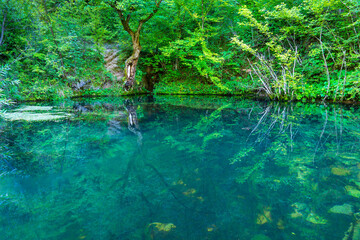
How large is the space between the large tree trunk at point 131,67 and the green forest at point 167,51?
65mm

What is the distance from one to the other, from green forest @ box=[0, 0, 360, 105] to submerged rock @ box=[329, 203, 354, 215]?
24.8 feet

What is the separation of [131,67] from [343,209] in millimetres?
13006

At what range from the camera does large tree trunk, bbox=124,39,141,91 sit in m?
12.6

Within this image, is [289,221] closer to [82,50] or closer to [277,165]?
[277,165]

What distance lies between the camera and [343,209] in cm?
144

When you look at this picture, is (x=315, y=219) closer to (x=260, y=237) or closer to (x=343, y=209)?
(x=343, y=209)

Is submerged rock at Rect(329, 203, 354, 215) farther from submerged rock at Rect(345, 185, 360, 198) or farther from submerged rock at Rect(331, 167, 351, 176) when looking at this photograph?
submerged rock at Rect(331, 167, 351, 176)

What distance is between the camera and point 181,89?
44.7 ft

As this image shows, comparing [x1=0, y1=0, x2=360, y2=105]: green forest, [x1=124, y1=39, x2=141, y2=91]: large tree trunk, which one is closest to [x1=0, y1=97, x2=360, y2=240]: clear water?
[x1=0, y1=0, x2=360, y2=105]: green forest

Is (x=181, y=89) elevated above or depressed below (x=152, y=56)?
below

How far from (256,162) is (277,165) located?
0.78ft

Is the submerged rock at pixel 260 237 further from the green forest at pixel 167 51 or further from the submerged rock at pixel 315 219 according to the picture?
the green forest at pixel 167 51

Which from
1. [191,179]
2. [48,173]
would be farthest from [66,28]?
[191,179]

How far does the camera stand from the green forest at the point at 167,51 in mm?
8430
